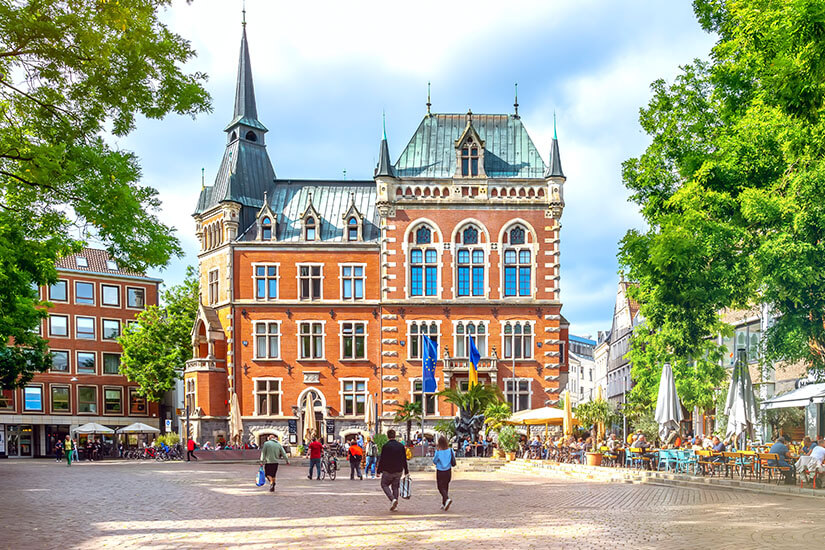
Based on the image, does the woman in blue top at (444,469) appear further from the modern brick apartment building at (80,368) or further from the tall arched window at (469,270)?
the modern brick apartment building at (80,368)

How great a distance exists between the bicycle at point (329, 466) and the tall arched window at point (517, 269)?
26295 millimetres

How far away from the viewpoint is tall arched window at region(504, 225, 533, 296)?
5903 centimetres

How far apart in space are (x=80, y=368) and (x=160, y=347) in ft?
36.5

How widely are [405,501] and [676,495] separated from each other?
6.90 metres

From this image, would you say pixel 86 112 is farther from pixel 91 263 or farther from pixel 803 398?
pixel 91 263

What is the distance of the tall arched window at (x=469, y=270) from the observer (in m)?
59.0

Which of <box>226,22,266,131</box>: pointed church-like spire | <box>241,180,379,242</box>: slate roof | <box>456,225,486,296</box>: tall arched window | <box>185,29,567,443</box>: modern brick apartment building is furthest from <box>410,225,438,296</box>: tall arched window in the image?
<box>226,22,266,131</box>: pointed church-like spire

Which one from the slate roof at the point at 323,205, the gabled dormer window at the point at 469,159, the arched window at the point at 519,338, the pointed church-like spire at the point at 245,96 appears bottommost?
the arched window at the point at 519,338

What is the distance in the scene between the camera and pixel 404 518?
18594mm

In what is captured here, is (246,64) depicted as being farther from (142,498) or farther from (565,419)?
(142,498)

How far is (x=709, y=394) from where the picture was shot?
47.8 m

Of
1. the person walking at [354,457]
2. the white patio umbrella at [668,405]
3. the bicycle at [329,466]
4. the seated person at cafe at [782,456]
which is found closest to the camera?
the seated person at cafe at [782,456]

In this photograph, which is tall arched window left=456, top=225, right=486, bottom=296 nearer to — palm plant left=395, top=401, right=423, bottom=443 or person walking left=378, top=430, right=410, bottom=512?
palm plant left=395, top=401, right=423, bottom=443

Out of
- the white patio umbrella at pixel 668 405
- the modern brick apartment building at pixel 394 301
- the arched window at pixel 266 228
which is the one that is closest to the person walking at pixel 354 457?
the white patio umbrella at pixel 668 405
